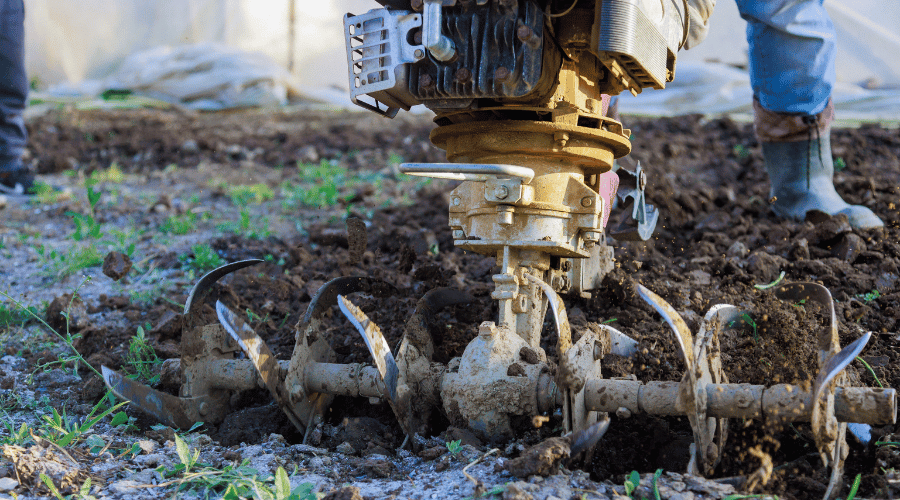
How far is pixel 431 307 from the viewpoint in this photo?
6.64ft

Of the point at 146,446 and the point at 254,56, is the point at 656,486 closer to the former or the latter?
the point at 146,446

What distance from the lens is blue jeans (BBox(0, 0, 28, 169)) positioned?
14.1 feet

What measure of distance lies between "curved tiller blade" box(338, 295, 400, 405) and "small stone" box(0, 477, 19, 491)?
79 cm

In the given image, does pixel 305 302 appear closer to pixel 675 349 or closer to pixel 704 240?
pixel 675 349

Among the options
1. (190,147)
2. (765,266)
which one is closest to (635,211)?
(765,266)

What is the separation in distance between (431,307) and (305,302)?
0.89 meters

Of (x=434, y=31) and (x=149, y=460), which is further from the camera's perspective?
(x=149, y=460)

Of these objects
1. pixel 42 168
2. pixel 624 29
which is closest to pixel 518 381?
pixel 624 29

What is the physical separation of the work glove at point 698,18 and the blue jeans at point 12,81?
13.4 ft

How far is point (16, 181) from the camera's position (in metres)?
4.72

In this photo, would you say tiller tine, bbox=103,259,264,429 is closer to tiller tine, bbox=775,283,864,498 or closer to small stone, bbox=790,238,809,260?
tiller tine, bbox=775,283,864,498

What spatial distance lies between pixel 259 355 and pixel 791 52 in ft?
8.03

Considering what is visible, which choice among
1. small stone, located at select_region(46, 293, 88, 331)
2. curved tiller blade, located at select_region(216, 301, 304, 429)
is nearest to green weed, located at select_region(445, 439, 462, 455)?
curved tiller blade, located at select_region(216, 301, 304, 429)

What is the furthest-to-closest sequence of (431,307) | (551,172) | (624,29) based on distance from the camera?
1. (431,307)
2. (551,172)
3. (624,29)
